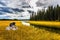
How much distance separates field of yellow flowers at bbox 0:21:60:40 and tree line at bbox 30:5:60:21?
0.69 ft

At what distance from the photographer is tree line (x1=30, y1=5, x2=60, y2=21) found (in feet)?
9.64

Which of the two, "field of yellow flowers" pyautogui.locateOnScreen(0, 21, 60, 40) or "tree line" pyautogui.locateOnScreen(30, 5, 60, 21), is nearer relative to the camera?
"field of yellow flowers" pyautogui.locateOnScreen(0, 21, 60, 40)

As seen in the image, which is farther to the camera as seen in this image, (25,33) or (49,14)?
(49,14)

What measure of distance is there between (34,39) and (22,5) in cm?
69

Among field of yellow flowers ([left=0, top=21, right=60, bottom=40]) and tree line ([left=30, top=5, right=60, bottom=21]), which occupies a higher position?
tree line ([left=30, top=5, right=60, bottom=21])

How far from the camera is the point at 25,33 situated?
2816 millimetres

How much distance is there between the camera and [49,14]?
2.94 m

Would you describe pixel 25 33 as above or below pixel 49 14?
below

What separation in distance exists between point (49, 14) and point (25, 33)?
57 centimetres

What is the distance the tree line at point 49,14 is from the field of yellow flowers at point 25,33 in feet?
0.69

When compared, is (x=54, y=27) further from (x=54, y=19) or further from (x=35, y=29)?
(x=35, y=29)

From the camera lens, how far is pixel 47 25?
2.89 meters

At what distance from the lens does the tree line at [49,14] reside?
2.94m

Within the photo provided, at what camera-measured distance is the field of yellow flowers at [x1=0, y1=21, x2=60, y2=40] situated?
273 centimetres
